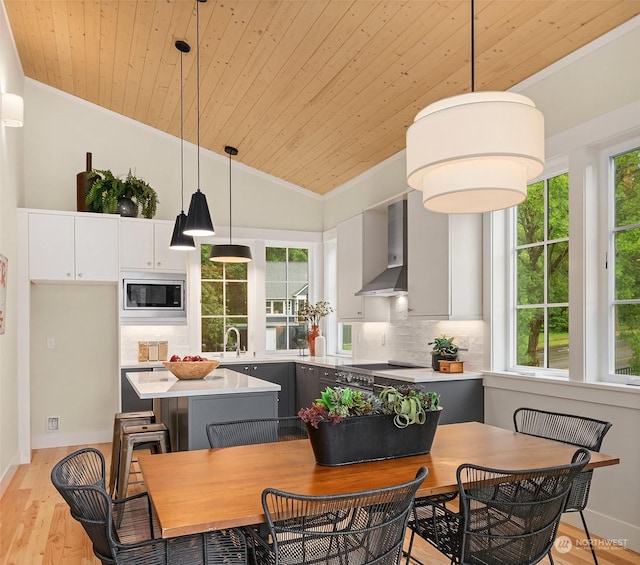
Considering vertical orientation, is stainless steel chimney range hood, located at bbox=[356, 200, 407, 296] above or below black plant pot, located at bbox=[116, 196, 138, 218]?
below

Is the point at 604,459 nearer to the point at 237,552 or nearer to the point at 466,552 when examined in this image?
the point at 466,552

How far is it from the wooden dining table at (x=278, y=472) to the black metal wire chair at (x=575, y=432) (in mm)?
173

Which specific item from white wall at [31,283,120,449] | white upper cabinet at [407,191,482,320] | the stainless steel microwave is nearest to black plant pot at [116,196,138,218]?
the stainless steel microwave

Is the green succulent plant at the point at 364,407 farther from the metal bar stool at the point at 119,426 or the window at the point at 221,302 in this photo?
the window at the point at 221,302

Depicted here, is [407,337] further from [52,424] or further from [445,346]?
[52,424]

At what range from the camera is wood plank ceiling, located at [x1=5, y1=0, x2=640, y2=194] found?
3.24m

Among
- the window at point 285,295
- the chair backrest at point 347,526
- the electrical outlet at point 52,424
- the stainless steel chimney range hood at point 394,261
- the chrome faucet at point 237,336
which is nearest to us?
the chair backrest at point 347,526

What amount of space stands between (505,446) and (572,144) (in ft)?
6.58

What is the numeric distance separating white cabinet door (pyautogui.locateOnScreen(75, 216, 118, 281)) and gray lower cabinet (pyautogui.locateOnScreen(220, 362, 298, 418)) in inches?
60.7

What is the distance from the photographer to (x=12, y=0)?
13.9 feet

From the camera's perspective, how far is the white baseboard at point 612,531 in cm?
301

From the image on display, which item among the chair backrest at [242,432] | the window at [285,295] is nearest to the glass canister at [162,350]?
the window at [285,295]

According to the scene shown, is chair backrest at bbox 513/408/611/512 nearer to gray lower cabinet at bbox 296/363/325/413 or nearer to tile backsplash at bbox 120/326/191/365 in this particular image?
gray lower cabinet at bbox 296/363/325/413

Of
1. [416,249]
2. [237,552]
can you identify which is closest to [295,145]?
[416,249]
